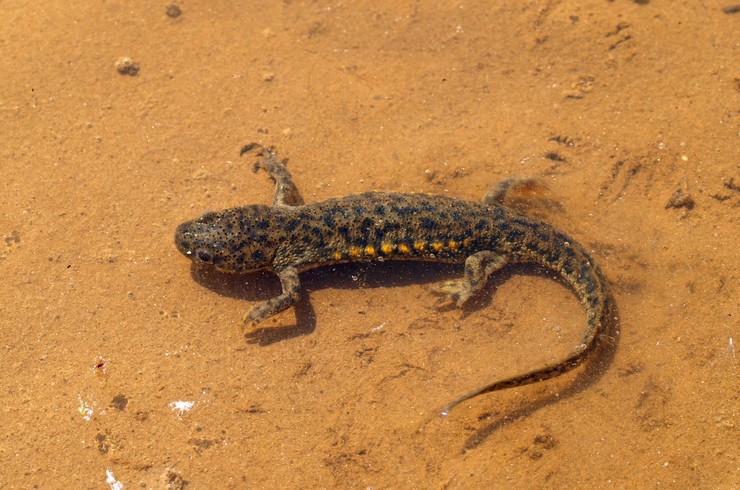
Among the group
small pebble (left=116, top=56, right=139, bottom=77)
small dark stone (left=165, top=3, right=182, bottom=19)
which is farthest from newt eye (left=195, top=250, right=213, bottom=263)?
small dark stone (left=165, top=3, right=182, bottom=19)

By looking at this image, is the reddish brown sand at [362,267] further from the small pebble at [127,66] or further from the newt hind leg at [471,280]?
the newt hind leg at [471,280]

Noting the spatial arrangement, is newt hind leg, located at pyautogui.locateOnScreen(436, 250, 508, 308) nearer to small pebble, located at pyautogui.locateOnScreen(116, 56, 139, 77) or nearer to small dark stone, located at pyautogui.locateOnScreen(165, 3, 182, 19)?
small pebble, located at pyautogui.locateOnScreen(116, 56, 139, 77)

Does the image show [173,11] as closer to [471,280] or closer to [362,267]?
[362,267]

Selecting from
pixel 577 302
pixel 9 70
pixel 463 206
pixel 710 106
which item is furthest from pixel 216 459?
pixel 710 106

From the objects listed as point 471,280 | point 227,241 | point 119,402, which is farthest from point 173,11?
point 471,280

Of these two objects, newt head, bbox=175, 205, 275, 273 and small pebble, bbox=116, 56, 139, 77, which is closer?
newt head, bbox=175, 205, 275, 273

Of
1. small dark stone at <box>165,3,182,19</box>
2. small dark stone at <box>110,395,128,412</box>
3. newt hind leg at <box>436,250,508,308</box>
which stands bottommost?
small dark stone at <box>110,395,128,412</box>

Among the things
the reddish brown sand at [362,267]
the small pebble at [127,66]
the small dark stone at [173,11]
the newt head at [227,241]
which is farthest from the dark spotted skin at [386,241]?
the small dark stone at [173,11]
